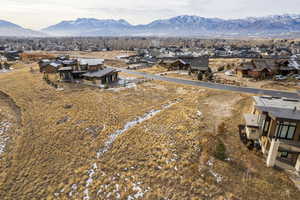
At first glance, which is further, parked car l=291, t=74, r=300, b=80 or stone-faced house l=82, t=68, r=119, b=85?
parked car l=291, t=74, r=300, b=80

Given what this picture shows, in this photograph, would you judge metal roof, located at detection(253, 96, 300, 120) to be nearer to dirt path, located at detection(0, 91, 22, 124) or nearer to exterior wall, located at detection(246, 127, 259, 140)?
exterior wall, located at detection(246, 127, 259, 140)

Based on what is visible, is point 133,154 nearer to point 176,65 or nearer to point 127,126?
point 127,126

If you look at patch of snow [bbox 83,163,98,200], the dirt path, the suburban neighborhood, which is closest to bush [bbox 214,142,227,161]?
the suburban neighborhood

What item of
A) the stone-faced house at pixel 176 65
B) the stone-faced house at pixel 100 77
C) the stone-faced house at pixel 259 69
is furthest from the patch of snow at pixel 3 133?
the stone-faced house at pixel 259 69

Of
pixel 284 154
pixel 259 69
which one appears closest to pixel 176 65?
pixel 259 69

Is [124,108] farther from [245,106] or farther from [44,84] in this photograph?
[44,84]

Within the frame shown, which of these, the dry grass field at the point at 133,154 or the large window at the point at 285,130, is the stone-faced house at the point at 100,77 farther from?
the large window at the point at 285,130
